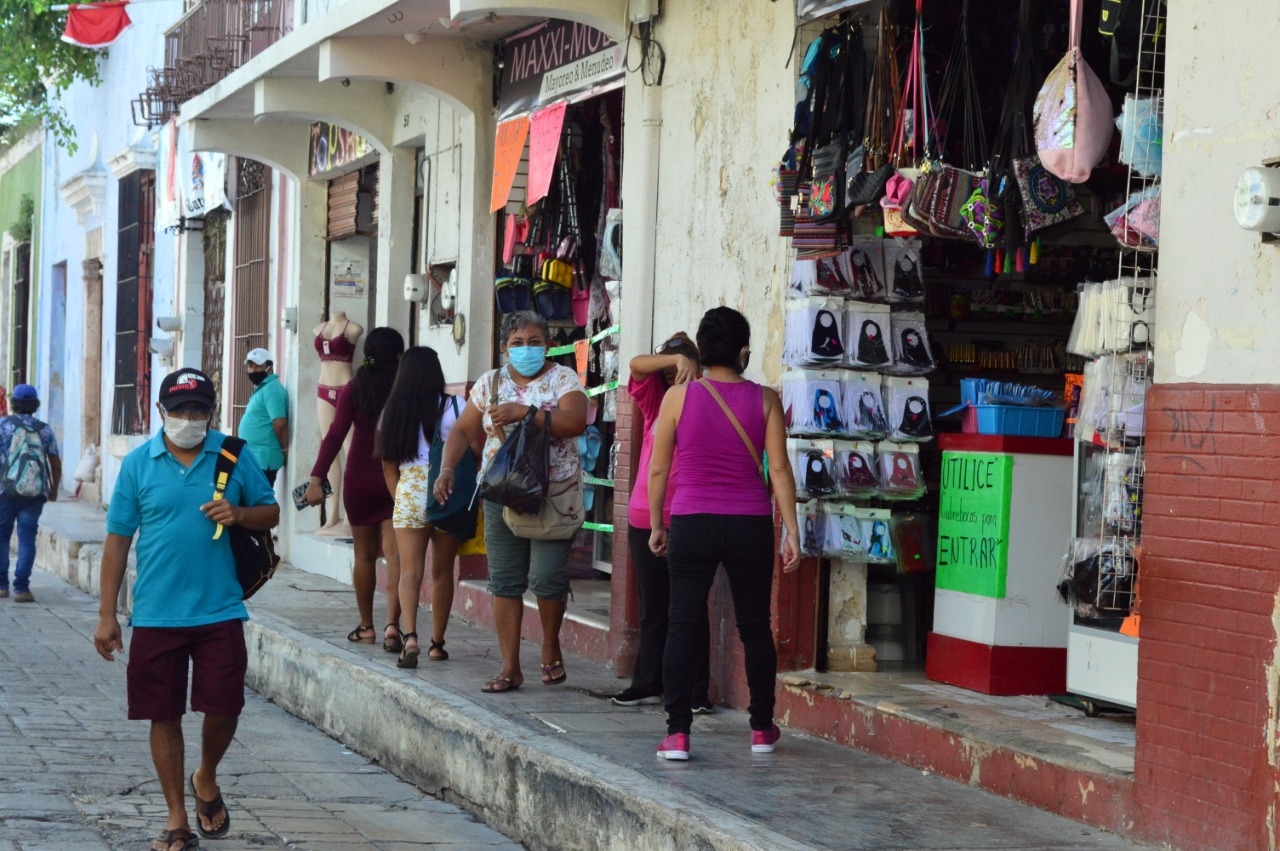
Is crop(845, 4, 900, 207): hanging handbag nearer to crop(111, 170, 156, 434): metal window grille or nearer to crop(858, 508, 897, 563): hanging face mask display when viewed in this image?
crop(858, 508, 897, 563): hanging face mask display

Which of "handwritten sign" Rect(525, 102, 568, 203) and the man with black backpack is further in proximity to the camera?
the man with black backpack

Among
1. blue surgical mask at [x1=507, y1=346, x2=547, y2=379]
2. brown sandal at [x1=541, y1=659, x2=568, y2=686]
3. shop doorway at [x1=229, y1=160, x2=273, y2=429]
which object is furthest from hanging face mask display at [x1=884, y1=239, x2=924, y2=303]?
shop doorway at [x1=229, y1=160, x2=273, y2=429]

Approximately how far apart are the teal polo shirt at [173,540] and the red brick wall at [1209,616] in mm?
3112

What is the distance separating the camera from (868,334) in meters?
8.25

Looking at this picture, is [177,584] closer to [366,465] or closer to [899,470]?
[899,470]

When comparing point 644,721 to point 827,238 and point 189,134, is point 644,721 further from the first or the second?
point 189,134

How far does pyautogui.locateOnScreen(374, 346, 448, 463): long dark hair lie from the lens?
9.70 metres

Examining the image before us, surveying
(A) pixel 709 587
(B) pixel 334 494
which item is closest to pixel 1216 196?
(A) pixel 709 587

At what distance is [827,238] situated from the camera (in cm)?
809

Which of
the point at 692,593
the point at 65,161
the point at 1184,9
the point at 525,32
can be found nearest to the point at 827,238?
the point at 692,593

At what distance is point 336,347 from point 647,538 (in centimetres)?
774

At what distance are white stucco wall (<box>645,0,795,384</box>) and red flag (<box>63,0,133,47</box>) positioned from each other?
1416 cm

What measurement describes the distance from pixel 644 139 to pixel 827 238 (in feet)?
6.29

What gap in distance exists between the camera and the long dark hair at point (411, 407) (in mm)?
9703
